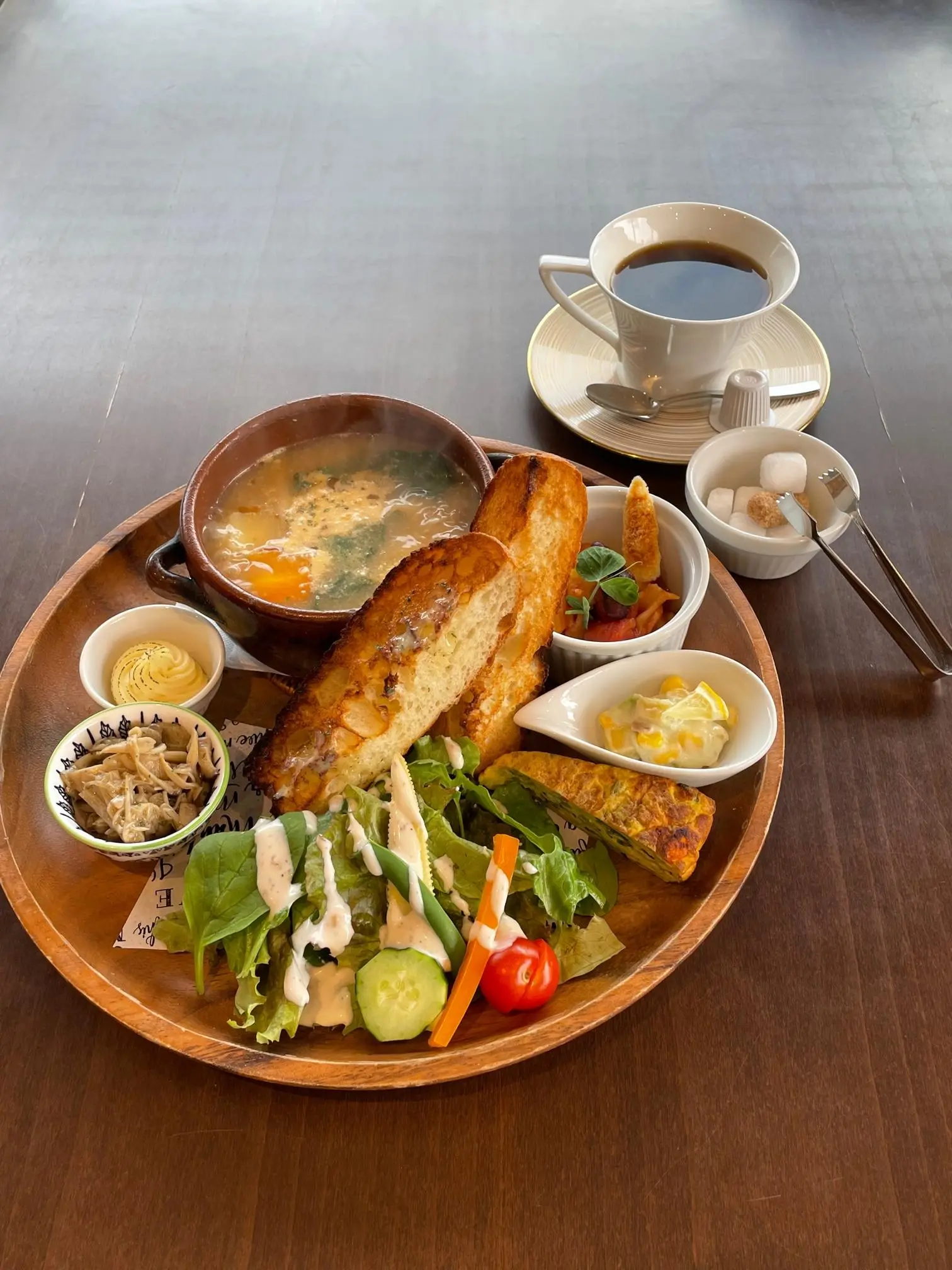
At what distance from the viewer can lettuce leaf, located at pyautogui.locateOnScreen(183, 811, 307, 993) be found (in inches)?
61.7

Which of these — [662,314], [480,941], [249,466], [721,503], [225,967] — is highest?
[662,314]

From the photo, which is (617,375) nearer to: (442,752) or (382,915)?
(442,752)

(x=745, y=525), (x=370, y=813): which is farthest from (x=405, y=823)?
(x=745, y=525)

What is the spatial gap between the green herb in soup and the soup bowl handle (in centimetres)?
9

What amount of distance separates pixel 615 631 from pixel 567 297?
1101 millimetres

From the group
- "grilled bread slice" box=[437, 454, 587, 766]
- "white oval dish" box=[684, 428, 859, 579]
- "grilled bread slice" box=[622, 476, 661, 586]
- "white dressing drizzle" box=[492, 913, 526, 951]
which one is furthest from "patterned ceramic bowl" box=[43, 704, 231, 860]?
"white oval dish" box=[684, 428, 859, 579]

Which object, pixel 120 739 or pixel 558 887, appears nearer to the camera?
pixel 558 887

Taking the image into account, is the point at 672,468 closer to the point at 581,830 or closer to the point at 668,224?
the point at 668,224

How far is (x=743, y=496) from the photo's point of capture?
2279 millimetres

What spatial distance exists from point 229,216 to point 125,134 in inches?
29.2

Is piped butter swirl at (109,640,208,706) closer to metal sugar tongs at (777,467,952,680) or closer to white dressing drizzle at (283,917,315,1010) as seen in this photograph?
white dressing drizzle at (283,917,315,1010)

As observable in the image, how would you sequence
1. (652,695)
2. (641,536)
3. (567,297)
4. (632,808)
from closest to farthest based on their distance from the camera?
(632,808)
(652,695)
(641,536)
(567,297)

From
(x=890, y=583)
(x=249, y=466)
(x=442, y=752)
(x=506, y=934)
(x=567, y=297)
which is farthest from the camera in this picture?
(x=567, y=297)

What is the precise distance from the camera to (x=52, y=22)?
4.19 m
